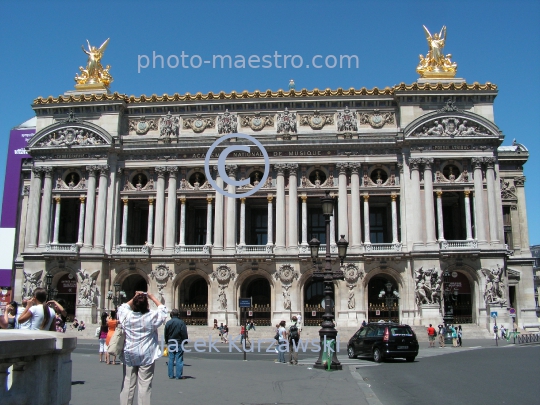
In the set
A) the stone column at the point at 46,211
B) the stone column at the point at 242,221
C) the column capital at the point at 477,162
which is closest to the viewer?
the column capital at the point at 477,162

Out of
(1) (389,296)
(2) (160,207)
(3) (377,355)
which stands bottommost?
(3) (377,355)

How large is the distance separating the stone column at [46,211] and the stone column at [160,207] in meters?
9.39

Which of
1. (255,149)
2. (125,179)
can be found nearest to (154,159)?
(125,179)

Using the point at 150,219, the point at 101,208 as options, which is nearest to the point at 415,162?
the point at 150,219

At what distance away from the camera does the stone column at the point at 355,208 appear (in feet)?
157

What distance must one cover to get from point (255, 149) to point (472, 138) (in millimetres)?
18104

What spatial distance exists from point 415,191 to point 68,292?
3068 centimetres

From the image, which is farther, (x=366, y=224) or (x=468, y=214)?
(x=366, y=224)

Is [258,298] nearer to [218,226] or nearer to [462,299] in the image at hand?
[218,226]

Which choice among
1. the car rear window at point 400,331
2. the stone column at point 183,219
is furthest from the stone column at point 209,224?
the car rear window at point 400,331

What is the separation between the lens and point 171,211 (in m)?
49.7

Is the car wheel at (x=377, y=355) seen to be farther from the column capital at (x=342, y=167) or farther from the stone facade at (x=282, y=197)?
the column capital at (x=342, y=167)

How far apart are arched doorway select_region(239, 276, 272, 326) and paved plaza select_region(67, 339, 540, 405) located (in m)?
25.2

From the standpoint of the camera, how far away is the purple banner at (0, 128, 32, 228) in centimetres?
6050
